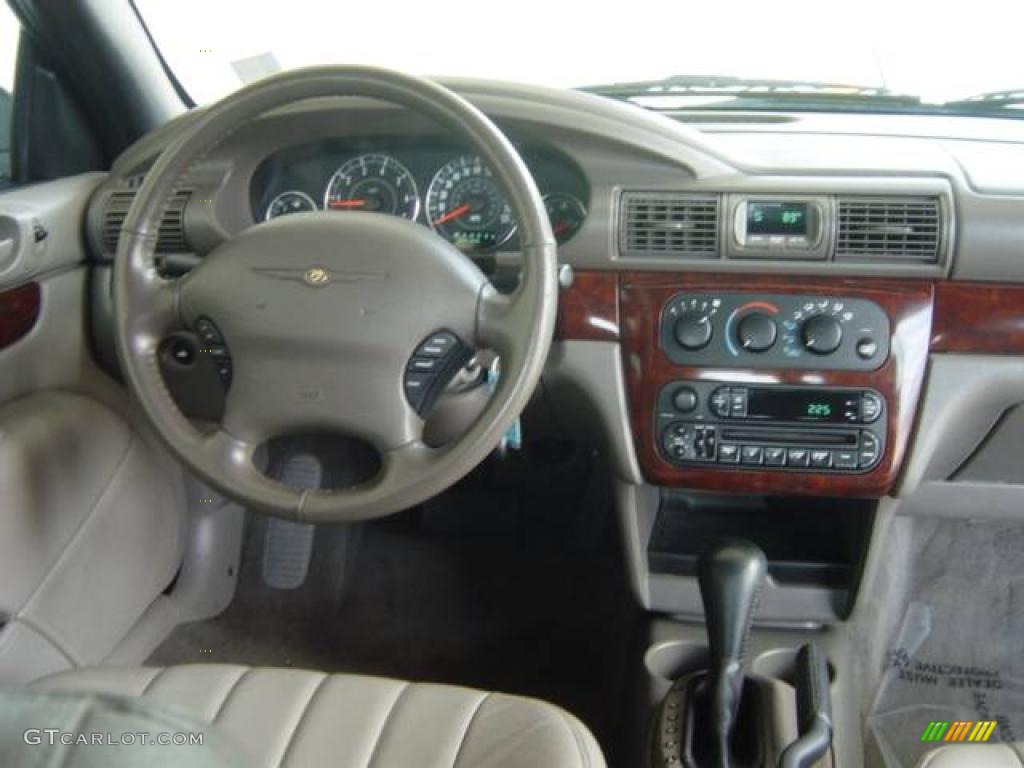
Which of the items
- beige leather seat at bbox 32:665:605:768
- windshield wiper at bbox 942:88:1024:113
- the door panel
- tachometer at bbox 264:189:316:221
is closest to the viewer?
beige leather seat at bbox 32:665:605:768

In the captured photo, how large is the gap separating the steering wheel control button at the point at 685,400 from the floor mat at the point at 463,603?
0.62 m

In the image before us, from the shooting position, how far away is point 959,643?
7.45 feet

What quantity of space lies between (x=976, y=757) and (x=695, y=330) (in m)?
0.67

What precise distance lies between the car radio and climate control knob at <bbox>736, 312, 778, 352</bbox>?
62 mm

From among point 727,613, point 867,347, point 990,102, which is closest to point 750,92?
point 990,102

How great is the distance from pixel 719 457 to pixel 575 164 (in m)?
0.48

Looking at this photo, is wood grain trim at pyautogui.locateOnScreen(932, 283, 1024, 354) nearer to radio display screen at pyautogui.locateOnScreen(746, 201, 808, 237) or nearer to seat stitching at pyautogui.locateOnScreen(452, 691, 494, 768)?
radio display screen at pyautogui.locateOnScreen(746, 201, 808, 237)

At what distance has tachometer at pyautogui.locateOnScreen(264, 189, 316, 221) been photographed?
1.79 metres

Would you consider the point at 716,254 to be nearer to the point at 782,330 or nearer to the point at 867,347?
the point at 782,330

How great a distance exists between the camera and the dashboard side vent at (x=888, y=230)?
1573mm

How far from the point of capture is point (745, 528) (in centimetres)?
197

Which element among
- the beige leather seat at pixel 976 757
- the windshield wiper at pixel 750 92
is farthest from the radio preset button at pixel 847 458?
the windshield wiper at pixel 750 92

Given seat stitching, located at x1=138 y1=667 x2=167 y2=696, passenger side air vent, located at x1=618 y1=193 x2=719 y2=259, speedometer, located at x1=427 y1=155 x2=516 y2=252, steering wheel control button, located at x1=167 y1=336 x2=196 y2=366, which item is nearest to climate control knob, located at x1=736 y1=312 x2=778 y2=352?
passenger side air vent, located at x1=618 y1=193 x2=719 y2=259

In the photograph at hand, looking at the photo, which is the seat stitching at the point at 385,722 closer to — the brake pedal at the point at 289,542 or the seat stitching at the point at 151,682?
the seat stitching at the point at 151,682
